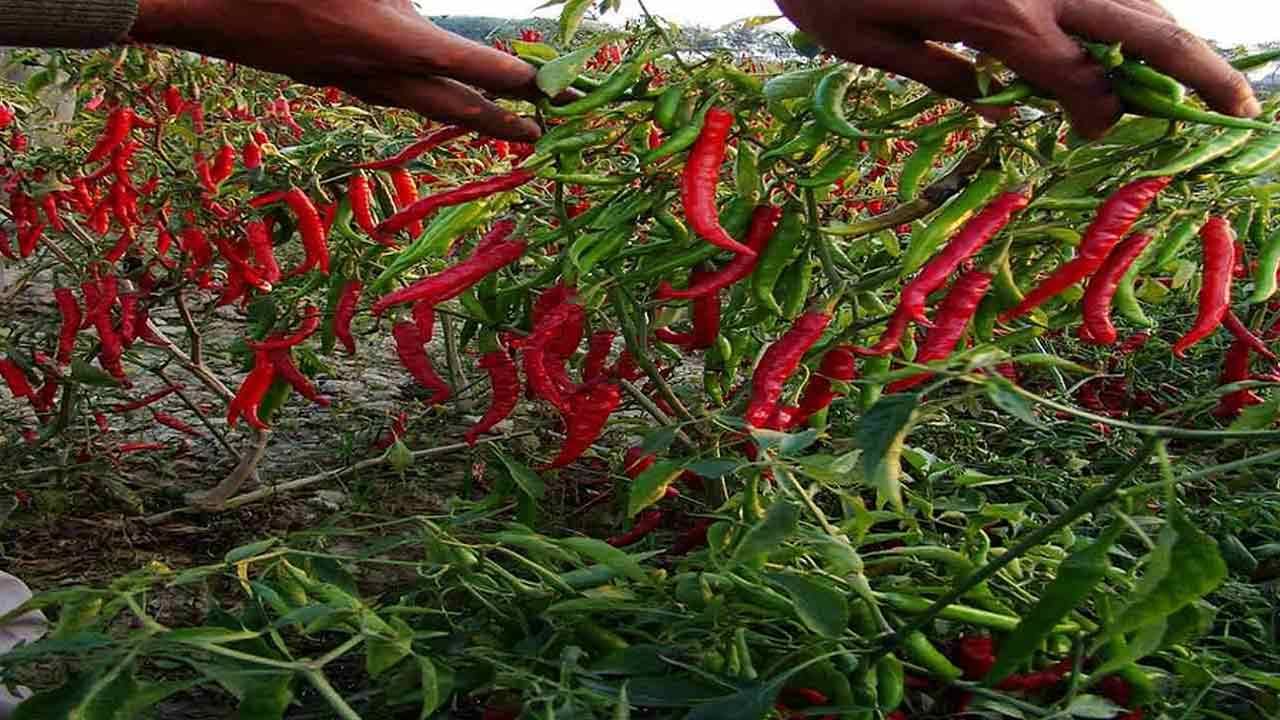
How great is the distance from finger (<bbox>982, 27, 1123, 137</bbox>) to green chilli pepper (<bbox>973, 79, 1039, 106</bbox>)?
2 cm

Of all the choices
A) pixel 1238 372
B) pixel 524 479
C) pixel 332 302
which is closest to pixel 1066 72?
pixel 524 479

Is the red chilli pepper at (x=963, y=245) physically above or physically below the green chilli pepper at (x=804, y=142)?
below

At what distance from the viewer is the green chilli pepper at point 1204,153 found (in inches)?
53.1

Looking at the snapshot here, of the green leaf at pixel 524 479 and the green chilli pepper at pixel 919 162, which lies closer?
the green chilli pepper at pixel 919 162

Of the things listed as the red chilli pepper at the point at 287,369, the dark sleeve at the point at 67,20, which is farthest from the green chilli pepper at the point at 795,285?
the red chilli pepper at the point at 287,369

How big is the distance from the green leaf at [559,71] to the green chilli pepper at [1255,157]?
76 cm

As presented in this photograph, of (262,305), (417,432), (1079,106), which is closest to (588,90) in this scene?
(1079,106)

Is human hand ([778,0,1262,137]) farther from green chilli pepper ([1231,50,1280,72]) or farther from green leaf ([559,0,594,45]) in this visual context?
green leaf ([559,0,594,45])

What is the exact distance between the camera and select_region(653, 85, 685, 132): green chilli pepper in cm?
156

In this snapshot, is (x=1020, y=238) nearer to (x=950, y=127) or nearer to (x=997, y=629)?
(x=950, y=127)

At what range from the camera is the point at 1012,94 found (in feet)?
4.43

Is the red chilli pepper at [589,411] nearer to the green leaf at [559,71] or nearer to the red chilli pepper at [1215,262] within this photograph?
the green leaf at [559,71]

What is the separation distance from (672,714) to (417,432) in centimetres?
190

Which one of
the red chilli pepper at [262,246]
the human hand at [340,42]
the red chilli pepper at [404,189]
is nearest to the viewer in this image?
the human hand at [340,42]
